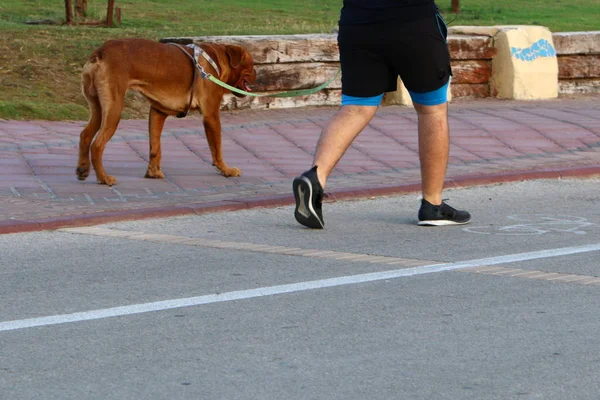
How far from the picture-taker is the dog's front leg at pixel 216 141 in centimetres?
888

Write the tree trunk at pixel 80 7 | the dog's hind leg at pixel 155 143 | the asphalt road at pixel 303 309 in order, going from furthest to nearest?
the tree trunk at pixel 80 7 < the dog's hind leg at pixel 155 143 < the asphalt road at pixel 303 309

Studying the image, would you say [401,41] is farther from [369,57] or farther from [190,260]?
[190,260]

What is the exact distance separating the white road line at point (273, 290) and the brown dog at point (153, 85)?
312 centimetres

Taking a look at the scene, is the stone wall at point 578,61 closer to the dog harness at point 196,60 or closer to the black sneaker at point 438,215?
the dog harness at point 196,60

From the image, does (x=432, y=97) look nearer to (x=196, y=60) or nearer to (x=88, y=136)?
(x=196, y=60)

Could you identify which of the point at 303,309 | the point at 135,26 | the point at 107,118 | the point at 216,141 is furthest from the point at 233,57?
the point at 135,26

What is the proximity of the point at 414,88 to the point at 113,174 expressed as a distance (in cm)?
293

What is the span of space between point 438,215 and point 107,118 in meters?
2.50

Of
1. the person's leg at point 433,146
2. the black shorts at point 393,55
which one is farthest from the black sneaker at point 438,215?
the black shorts at point 393,55

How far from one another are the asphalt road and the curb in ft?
0.44

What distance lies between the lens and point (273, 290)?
5.65m

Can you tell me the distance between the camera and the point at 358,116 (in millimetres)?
7285

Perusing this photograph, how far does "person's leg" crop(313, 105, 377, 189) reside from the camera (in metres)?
7.23

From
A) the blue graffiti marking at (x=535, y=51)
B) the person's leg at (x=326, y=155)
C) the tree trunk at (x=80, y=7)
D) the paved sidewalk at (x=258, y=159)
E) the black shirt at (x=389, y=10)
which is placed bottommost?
the tree trunk at (x=80, y=7)
